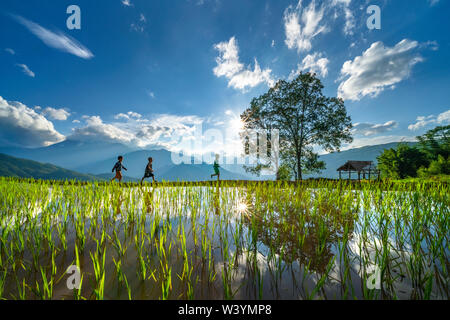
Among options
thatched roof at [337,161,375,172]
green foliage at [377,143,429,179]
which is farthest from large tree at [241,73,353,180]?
green foliage at [377,143,429,179]

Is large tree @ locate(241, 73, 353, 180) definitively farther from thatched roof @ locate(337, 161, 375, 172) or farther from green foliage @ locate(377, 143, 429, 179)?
green foliage @ locate(377, 143, 429, 179)

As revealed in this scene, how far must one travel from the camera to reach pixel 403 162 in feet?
116

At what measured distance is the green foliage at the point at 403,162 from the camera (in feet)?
112

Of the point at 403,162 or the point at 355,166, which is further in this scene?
the point at 403,162

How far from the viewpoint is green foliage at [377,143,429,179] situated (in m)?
34.0

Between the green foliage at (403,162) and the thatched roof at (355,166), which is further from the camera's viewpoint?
the green foliage at (403,162)

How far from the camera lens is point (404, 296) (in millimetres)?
1737

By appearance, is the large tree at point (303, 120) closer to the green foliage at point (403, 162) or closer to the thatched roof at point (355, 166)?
the thatched roof at point (355, 166)

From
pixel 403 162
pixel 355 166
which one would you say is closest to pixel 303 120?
pixel 355 166

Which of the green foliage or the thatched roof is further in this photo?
the green foliage

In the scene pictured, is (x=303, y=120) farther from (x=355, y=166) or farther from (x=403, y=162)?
(x=403, y=162)

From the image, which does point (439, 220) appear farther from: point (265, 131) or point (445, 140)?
point (445, 140)

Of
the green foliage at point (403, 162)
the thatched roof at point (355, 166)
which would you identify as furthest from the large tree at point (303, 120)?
the green foliage at point (403, 162)
